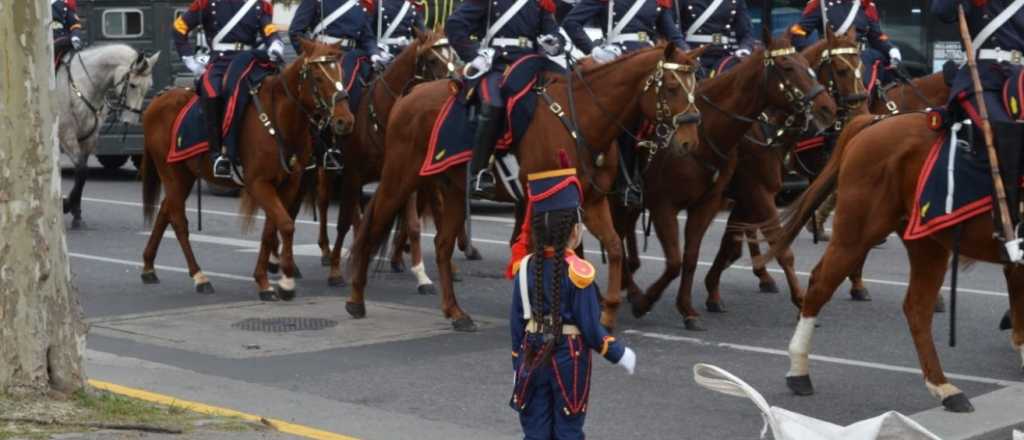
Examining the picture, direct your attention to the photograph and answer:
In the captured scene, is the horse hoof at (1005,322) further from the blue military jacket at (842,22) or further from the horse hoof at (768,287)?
the blue military jacket at (842,22)

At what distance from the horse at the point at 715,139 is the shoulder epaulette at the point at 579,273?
528 centimetres

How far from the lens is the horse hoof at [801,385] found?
10.4 meters

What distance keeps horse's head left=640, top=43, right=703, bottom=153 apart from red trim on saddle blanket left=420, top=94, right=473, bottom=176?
144cm

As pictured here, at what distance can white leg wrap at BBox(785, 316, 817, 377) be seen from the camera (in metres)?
10.4

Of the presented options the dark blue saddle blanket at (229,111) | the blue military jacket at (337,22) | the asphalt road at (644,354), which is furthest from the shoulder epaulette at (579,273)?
the blue military jacket at (337,22)

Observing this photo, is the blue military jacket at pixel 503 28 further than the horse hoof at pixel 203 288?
No

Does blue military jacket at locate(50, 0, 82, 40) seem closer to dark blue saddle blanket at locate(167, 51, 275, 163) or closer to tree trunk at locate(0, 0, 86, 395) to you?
dark blue saddle blanket at locate(167, 51, 275, 163)

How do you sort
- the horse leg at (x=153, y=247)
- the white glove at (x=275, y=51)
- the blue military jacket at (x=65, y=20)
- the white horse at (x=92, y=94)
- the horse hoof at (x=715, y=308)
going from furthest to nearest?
the blue military jacket at (x=65, y=20)
the white horse at (x=92, y=94)
the horse leg at (x=153, y=247)
the white glove at (x=275, y=51)
the horse hoof at (x=715, y=308)

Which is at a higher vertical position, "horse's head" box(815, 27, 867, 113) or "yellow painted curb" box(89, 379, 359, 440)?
"horse's head" box(815, 27, 867, 113)

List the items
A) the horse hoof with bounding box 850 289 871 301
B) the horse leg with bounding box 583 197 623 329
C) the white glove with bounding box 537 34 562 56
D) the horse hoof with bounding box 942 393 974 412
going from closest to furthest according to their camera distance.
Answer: the horse hoof with bounding box 942 393 974 412 → the horse leg with bounding box 583 197 623 329 → the white glove with bounding box 537 34 562 56 → the horse hoof with bounding box 850 289 871 301

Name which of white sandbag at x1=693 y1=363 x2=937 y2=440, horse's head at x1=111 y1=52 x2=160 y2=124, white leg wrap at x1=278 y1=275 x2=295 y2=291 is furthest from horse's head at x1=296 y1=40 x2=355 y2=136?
horse's head at x1=111 y1=52 x2=160 y2=124

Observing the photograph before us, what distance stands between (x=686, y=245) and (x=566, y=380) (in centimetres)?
580

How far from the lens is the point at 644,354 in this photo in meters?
11.9

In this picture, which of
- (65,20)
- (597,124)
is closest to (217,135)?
(597,124)
